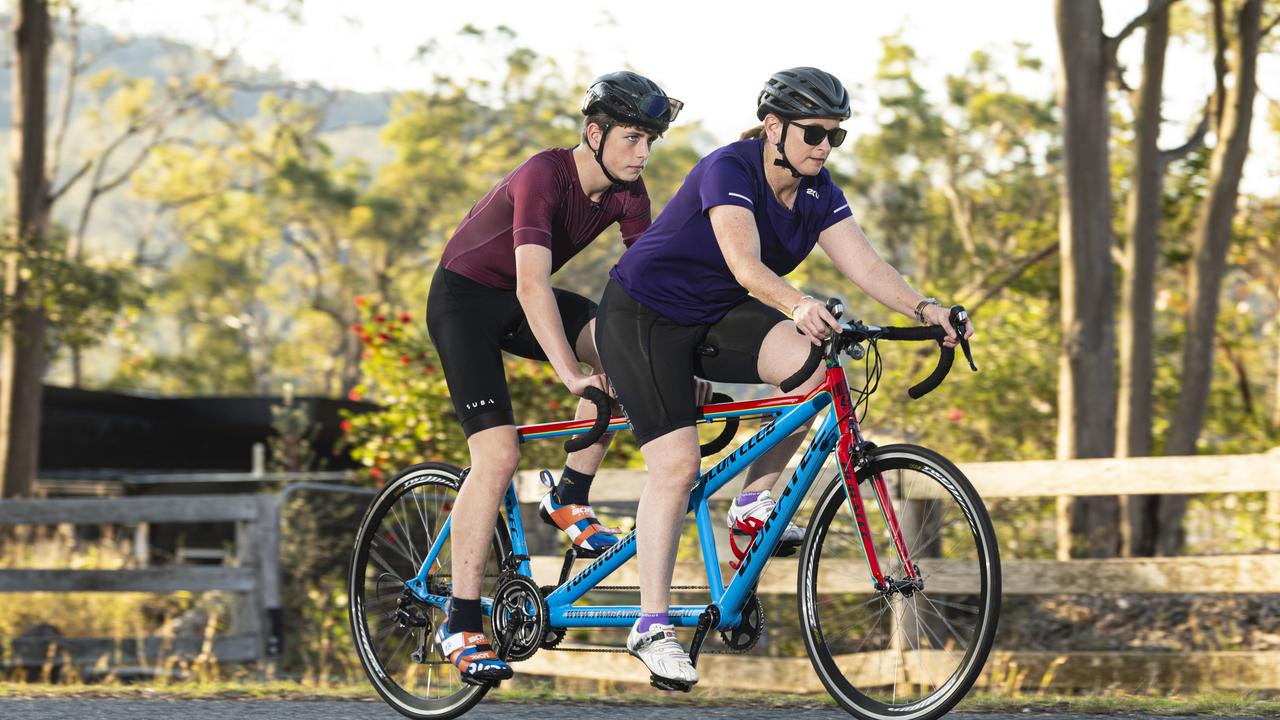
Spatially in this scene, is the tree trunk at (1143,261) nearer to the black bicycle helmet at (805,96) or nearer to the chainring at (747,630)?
the chainring at (747,630)

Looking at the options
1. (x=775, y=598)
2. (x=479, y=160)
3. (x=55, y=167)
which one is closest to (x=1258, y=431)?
(x=775, y=598)

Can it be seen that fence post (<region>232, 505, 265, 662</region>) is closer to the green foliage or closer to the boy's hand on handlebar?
the boy's hand on handlebar

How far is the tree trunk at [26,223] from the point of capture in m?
19.2

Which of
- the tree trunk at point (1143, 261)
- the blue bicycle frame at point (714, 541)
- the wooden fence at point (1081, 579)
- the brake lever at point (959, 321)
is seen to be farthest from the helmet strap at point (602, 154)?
the tree trunk at point (1143, 261)

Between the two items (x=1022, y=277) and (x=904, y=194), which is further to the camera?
(x=904, y=194)

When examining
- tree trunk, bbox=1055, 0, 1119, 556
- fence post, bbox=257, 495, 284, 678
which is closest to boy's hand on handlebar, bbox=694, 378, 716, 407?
fence post, bbox=257, 495, 284, 678

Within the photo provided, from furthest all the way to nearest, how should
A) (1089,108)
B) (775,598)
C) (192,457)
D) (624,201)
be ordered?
(192,457) < (1089,108) < (775,598) < (624,201)

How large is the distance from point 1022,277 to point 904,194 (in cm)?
2659

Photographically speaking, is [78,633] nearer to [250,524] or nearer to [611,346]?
[250,524]

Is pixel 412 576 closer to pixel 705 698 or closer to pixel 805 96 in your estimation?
pixel 705 698

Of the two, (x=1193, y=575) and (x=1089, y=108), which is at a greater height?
(x=1089, y=108)

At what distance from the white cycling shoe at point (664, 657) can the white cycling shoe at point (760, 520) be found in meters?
0.40

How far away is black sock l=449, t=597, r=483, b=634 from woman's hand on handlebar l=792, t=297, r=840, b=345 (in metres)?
1.75

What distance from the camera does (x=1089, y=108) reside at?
11.7 m
